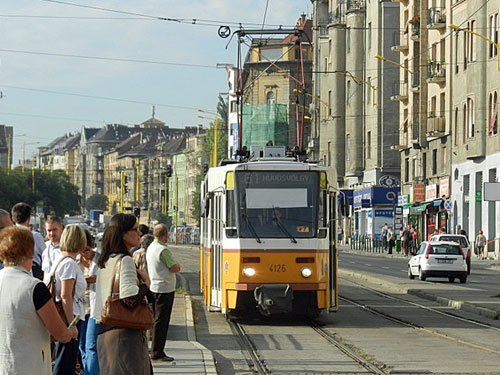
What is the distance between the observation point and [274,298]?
2048cm

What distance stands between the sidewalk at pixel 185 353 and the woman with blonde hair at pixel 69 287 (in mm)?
2878

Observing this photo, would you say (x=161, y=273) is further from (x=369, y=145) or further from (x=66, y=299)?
(x=369, y=145)

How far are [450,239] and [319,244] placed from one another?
26399 millimetres

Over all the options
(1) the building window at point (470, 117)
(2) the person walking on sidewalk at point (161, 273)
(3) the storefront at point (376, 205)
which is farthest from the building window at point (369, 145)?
(2) the person walking on sidewalk at point (161, 273)

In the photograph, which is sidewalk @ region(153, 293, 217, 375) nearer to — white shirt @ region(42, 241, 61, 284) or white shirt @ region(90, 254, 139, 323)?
white shirt @ region(42, 241, 61, 284)

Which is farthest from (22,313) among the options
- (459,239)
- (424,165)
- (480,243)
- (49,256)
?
(424,165)

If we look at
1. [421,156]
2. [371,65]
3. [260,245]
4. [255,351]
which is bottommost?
[255,351]

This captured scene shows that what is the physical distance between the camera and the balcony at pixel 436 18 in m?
69.4

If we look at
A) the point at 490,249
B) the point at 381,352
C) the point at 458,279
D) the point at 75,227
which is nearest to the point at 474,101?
the point at 490,249

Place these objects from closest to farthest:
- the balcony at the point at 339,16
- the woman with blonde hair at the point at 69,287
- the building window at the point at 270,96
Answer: the woman with blonde hair at the point at 69,287, the balcony at the point at 339,16, the building window at the point at 270,96

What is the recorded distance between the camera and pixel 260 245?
20.8 meters

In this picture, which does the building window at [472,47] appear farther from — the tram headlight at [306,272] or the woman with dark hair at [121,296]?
the woman with dark hair at [121,296]

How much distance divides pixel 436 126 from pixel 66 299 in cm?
6178

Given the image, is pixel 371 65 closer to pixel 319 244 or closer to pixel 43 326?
pixel 319 244
